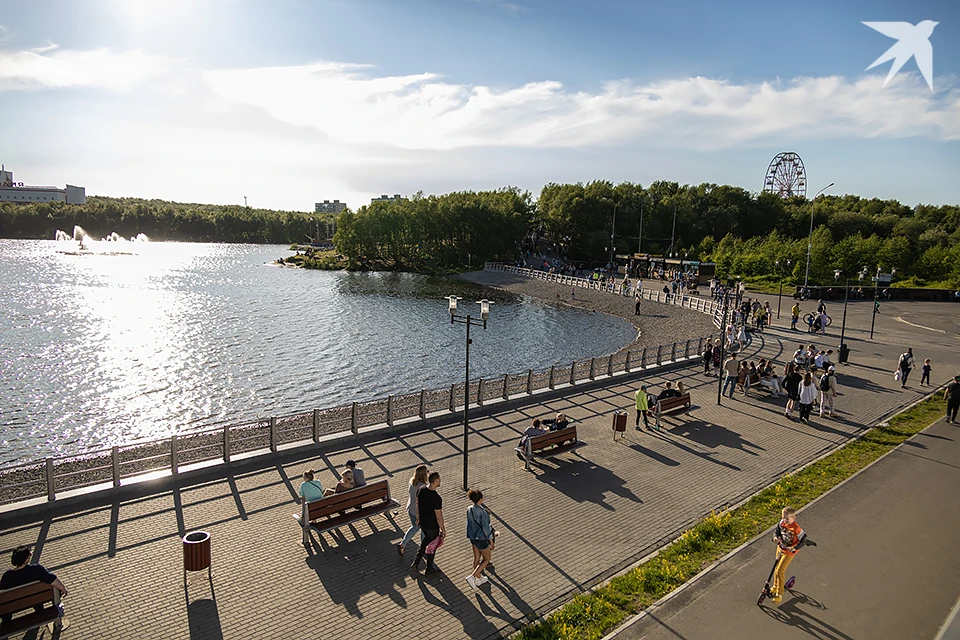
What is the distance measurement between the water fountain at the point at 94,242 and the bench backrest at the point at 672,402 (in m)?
143

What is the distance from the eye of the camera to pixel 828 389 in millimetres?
18000

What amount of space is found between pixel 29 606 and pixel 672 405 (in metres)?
15.3

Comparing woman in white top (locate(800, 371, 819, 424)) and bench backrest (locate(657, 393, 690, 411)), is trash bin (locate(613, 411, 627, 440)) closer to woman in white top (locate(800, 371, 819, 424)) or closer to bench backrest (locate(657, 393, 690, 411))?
bench backrest (locate(657, 393, 690, 411))

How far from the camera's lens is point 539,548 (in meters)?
10.0

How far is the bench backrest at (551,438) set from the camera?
13.3m

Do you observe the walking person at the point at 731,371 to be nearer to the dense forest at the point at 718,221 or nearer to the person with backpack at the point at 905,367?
the person with backpack at the point at 905,367

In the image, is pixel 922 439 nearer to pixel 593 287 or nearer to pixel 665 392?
pixel 665 392

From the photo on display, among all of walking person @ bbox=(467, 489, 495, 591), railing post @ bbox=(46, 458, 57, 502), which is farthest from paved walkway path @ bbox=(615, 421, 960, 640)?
railing post @ bbox=(46, 458, 57, 502)

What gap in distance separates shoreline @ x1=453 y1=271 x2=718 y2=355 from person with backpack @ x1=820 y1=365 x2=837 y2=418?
39.7 ft

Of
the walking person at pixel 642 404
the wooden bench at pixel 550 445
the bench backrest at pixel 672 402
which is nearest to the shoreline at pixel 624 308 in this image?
the bench backrest at pixel 672 402

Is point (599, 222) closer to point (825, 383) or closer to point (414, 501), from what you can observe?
point (825, 383)

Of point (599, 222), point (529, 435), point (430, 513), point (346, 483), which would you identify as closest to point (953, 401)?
point (529, 435)

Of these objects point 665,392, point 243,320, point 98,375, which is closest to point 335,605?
point 665,392

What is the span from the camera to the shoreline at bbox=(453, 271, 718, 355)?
3894 centimetres
